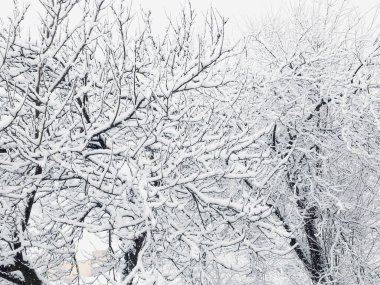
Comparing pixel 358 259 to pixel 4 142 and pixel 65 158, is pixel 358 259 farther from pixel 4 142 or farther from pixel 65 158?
pixel 4 142

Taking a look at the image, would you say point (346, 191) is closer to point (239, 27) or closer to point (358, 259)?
point (358, 259)

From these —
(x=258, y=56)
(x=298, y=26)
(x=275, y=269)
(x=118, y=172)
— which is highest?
(x=298, y=26)

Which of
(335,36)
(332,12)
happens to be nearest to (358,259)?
(335,36)

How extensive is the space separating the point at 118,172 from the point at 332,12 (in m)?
5.90

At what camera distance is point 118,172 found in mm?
3742

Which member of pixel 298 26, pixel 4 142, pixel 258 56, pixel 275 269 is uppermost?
pixel 298 26

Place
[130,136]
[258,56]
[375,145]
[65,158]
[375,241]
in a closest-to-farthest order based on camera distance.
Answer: [65,158]
[130,136]
[375,145]
[375,241]
[258,56]

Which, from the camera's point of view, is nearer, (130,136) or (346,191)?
(130,136)

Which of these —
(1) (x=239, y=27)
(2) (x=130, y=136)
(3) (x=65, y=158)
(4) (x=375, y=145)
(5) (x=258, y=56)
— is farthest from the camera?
(1) (x=239, y=27)

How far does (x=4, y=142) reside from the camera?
12.5 ft

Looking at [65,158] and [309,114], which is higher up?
[309,114]

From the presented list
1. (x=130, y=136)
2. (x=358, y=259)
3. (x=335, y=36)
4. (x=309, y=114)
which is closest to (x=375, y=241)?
(x=358, y=259)

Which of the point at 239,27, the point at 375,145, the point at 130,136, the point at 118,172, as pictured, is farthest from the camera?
the point at 239,27

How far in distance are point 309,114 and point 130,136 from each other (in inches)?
120
